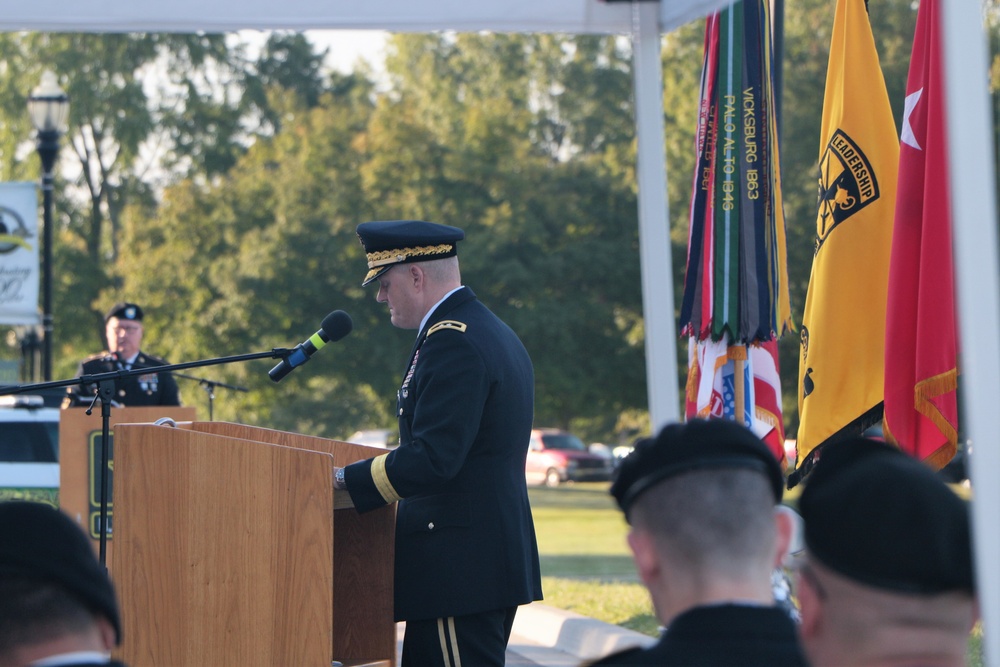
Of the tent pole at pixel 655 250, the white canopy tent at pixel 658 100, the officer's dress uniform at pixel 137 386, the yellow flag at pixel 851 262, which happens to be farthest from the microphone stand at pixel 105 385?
the officer's dress uniform at pixel 137 386

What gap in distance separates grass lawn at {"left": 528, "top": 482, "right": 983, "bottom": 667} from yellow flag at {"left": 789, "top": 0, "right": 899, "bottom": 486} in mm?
963

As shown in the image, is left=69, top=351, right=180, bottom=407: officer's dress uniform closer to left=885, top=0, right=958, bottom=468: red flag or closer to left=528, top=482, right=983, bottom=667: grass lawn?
left=528, top=482, right=983, bottom=667: grass lawn

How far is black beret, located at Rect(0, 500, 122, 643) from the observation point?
2.02m

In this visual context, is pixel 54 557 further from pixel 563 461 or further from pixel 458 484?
pixel 563 461

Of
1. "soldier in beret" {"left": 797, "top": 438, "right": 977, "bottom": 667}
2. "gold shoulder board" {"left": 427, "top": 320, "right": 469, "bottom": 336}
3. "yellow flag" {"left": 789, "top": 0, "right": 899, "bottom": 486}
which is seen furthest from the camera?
"yellow flag" {"left": 789, "top": 0, "right": 899, "bottom": 486}

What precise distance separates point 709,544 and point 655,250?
4.57 feet

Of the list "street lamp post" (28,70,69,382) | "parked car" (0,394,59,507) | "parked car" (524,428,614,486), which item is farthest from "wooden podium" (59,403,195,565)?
"parked car" (524,428,614,486)

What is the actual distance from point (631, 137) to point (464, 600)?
27.2 metres

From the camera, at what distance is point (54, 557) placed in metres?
2.04

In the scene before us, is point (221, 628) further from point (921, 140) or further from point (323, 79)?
point (323, 79)

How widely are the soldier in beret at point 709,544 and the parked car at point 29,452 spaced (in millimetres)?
9159

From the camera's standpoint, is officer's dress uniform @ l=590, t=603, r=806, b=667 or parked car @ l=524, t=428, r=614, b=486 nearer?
officer's dress uniform @ l=590, t=603, r=806, b=667

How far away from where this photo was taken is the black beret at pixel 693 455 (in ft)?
7.31

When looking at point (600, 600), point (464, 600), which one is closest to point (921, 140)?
point (464, 600)
